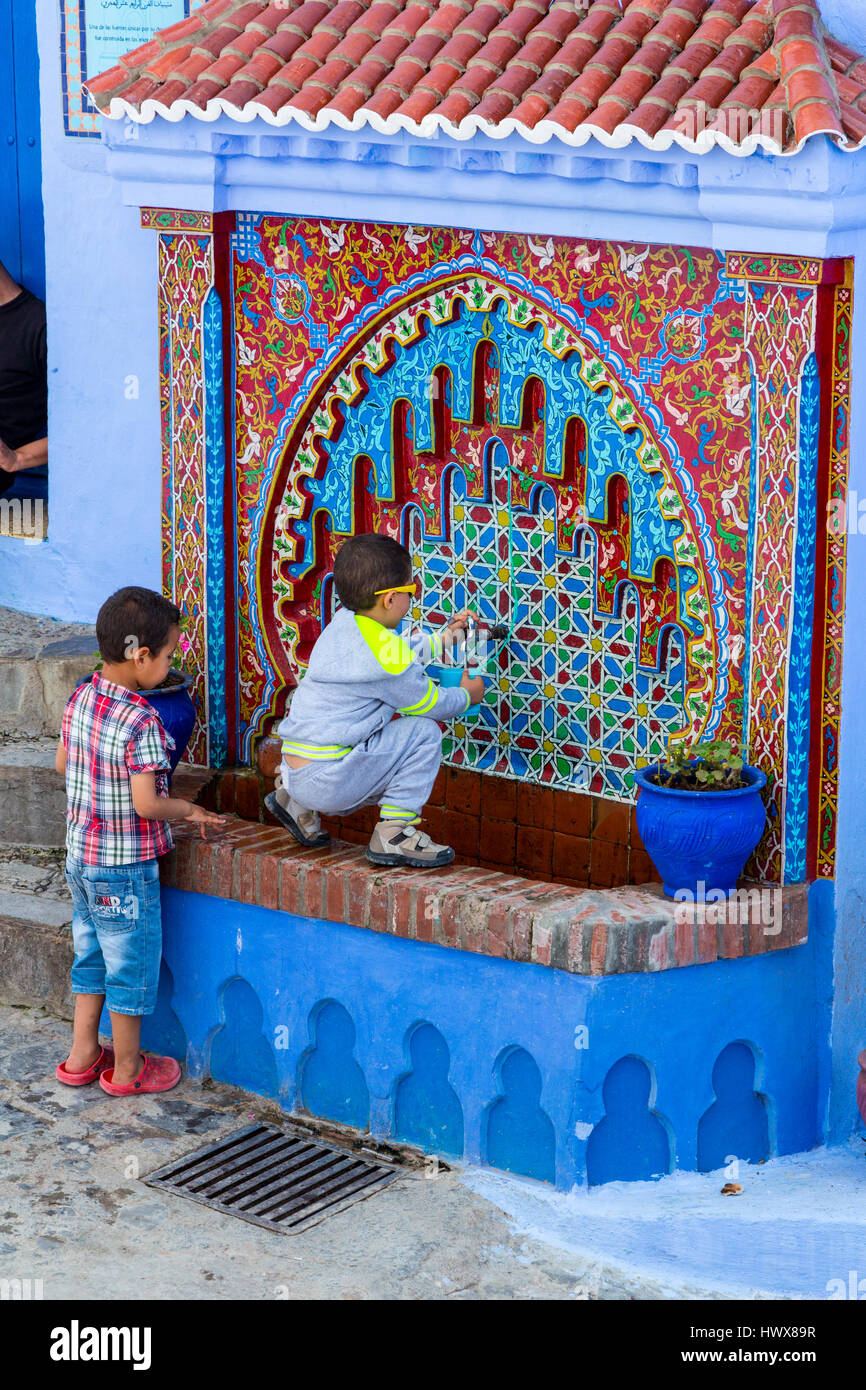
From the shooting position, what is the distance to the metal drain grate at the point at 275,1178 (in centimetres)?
589

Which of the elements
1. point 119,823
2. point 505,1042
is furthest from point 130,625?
point 505,1042

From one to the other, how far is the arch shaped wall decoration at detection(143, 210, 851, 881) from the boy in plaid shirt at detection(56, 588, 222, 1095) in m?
0.91

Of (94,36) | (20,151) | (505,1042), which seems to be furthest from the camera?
(20,151)

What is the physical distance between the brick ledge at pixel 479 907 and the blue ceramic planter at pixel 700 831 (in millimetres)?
101

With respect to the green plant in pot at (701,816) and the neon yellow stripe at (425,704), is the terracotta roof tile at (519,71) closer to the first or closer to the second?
the neon yellow stripe at (425,704)

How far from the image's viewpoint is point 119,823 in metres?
6.32

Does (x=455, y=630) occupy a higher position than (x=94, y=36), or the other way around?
(x=94, y=36)

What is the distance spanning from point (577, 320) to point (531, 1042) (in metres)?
2.14

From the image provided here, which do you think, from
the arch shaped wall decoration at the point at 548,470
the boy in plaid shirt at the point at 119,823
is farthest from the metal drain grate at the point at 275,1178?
the arch shaped wall decoration at the point at 548,470

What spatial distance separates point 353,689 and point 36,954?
151 centimetres

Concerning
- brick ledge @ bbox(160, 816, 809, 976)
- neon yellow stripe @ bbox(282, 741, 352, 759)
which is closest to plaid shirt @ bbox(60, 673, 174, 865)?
brick ledge @ bbox(160, 816, 809, 976)

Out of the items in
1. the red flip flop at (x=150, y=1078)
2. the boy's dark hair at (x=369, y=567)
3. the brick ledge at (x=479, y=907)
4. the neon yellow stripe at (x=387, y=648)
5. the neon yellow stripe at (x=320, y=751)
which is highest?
the boy's dark hair at (x=369, y=567)

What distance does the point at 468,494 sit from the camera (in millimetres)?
6887

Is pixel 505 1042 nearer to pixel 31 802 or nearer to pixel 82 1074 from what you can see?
pixel 82 1074
